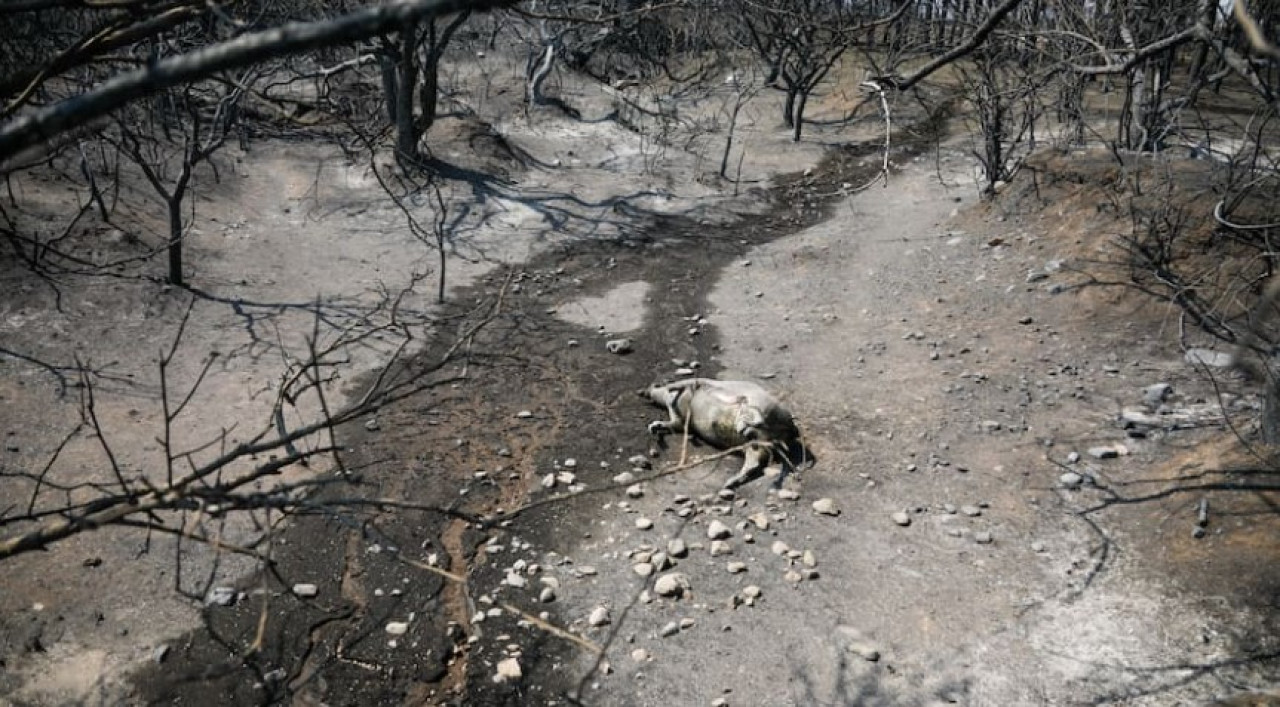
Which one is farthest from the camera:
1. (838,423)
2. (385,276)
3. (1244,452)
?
(385,276)

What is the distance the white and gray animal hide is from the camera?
585cm

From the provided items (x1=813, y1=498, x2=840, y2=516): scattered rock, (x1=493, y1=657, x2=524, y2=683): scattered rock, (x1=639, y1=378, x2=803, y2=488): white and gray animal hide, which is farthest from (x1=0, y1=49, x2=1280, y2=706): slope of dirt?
(x1=639, y1=378, x2=803, y2=488): white and gray animal hide

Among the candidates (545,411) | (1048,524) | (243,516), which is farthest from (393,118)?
(1048,524)

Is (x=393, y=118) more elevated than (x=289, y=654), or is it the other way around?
(x=393, y=118)

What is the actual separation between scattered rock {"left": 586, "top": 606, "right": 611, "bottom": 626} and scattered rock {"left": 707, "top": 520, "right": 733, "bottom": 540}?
0.91 meters

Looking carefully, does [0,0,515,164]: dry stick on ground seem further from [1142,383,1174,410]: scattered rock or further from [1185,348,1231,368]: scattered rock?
[1185,348,1231,368]: scattered rock

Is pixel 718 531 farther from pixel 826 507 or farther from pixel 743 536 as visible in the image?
pixel 826 507

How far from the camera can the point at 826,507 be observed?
5449mm

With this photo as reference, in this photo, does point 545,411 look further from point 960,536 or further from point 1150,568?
point 1150,568

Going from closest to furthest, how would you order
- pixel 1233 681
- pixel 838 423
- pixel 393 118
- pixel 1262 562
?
pixel 1233 681, pixel 1262 562, pixel 838 423, pixel 393 118

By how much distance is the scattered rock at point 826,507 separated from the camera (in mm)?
5434

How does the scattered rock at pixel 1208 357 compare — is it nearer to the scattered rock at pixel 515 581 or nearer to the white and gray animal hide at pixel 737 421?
the white and gray animal hide at pixel 737 421

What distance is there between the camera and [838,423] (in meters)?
6.55

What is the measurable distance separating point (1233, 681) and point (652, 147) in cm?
1266
